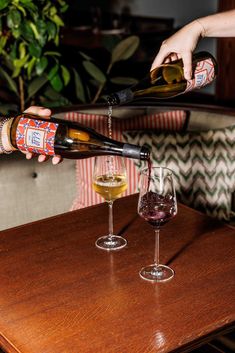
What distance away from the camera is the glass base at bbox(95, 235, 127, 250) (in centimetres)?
170

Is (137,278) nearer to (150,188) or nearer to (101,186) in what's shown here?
(150,188)

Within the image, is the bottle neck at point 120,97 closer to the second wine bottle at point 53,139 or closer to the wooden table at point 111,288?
the second wine bottle at point 53,139

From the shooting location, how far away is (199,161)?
2.68 meters

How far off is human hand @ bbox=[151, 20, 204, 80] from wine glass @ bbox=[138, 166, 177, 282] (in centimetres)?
36

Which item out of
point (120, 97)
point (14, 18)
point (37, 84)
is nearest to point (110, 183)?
point (120, 97)

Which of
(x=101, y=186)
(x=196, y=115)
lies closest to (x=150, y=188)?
(x=101, y=186)

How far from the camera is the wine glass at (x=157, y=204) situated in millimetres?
1519

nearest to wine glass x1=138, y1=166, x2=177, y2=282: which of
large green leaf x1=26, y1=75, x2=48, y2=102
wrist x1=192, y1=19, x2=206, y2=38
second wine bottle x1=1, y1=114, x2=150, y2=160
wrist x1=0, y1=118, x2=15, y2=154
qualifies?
second wine bottle x1=1, y1=114, x2=150, y2=160

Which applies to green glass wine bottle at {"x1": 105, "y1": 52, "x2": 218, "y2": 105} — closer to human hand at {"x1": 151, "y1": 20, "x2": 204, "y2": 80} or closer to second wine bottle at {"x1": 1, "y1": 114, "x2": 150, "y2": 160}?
human hand at {"x1": 151, "y1": 20, "x2": 204, "y2": 80}

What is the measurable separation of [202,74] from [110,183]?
1.45ft

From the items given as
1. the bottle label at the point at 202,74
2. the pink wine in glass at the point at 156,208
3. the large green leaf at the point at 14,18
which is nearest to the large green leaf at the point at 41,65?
the large green leaf at the point at 14,18

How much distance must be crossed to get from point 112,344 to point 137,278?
1.00 feet

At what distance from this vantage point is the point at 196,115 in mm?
2959

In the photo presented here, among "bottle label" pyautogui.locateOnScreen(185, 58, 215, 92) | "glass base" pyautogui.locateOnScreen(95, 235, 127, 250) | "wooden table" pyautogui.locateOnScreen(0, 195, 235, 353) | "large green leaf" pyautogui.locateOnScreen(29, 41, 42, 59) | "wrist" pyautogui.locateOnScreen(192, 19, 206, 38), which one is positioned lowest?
"wooden table" pyautogui.locateOnScreen(0, 195, 235, 353)
